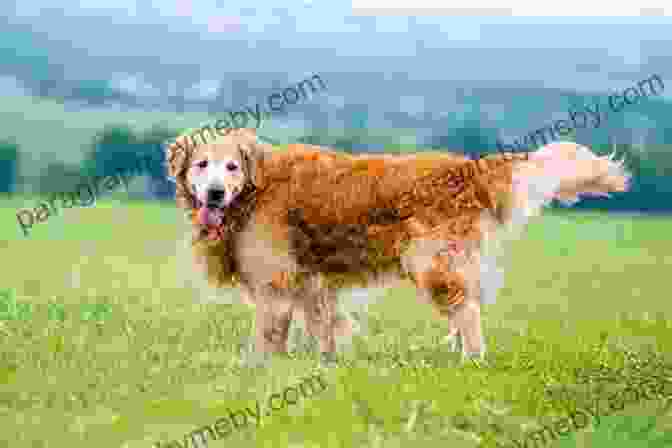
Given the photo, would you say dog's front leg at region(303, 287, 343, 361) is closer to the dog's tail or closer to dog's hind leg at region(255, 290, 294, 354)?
dog's hind leg at region(255, 290, 294, 354)

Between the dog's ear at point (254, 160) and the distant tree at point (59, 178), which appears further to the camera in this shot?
the distant tree at point (59, 178)

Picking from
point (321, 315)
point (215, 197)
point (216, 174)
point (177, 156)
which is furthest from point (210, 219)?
point (321, 315)

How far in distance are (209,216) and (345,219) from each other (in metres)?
1.10

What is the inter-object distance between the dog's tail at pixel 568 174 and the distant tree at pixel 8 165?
82.1 ft

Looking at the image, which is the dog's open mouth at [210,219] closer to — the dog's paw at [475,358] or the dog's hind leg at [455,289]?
the dog's hind leg at [455,289]

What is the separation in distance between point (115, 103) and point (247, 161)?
84.9 feet

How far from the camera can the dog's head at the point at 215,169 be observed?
9055 mm

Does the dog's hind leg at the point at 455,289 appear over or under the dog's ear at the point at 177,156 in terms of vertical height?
under

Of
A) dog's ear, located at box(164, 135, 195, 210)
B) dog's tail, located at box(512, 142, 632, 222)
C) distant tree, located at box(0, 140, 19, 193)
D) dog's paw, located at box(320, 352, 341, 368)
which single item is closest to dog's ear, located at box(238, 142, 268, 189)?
dog's ear, located at box(164, 135, 195, 210)

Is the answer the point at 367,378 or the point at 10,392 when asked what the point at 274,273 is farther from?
the point at 10,392

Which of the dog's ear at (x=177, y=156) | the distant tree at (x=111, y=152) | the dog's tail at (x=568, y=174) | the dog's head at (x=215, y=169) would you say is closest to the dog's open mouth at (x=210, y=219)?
the dog's head at (x=215, y=169)

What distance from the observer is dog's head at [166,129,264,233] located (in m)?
9.05

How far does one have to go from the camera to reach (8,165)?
110 feet

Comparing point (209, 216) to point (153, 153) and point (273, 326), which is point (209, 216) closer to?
point (273, 326)
